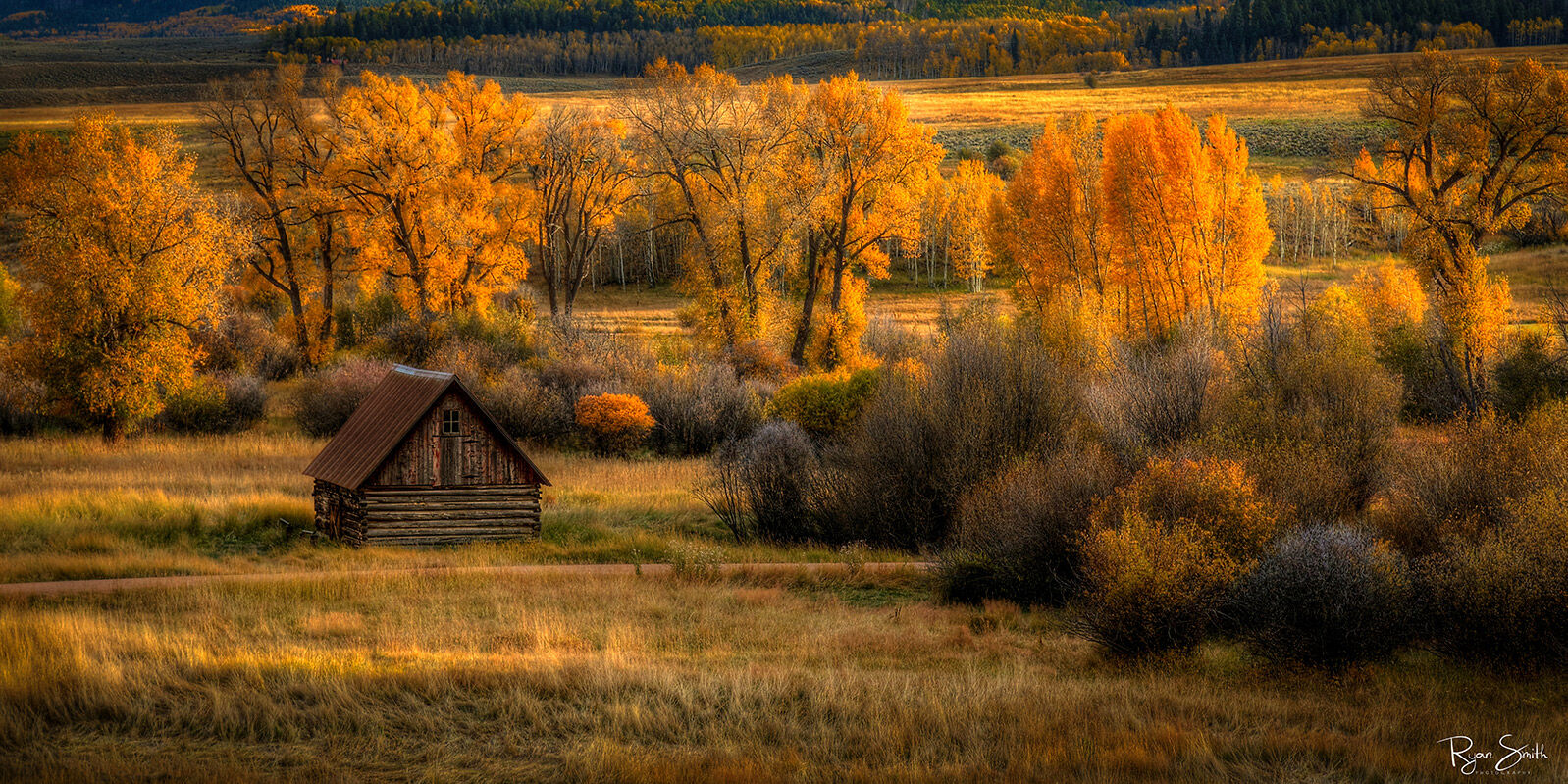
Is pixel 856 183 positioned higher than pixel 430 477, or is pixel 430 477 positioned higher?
pixel 856 183

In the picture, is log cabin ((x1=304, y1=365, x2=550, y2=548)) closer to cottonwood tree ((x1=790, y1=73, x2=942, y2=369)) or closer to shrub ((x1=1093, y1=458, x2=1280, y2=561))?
shrub ((x1=1093, y1=458, x2=1280, y2=561))

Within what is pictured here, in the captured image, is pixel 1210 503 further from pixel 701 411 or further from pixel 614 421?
pixel 701 411

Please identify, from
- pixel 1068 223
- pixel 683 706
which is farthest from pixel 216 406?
pixel 1068 223

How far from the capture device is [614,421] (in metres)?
39.3

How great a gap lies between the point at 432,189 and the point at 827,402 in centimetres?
2330

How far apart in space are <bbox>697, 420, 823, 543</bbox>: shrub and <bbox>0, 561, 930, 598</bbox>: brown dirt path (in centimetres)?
454

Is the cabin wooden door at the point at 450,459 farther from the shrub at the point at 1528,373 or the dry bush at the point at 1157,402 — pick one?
the shrub at the point at 1528,373

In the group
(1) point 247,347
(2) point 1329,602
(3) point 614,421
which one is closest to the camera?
(2) point 1329,602

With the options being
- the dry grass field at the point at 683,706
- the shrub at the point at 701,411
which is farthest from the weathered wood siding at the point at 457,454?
the shrub at the point at 701,411

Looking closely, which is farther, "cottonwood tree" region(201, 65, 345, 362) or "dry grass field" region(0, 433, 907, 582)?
"cottonwood tree" region(201, 65, 345, 362)

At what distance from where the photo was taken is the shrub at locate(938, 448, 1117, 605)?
64.0 ft

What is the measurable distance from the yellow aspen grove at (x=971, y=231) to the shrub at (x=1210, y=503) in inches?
2613

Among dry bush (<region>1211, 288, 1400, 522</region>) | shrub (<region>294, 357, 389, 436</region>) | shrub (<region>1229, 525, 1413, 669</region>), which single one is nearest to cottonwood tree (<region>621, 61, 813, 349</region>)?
shrub (<region>294, 357, 389, 436</region>)

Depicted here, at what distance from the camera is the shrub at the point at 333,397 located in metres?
41.3
